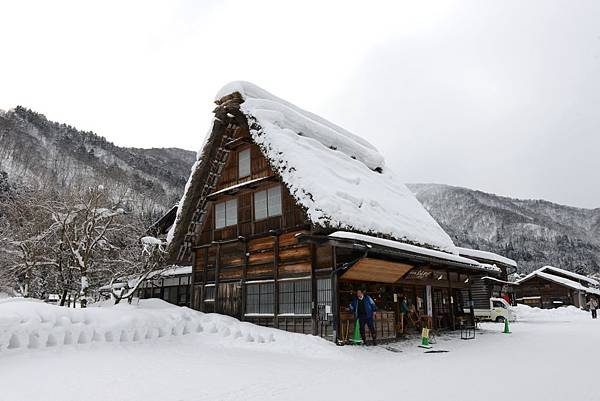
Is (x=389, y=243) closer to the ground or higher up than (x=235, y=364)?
higher up

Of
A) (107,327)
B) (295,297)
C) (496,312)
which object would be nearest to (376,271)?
(295,297)

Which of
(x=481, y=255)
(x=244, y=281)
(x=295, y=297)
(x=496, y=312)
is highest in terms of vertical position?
(x=481, y=255)

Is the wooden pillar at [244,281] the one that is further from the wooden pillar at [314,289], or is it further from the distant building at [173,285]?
the distant building at [173,285]

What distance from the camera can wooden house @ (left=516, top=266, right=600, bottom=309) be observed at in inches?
1601

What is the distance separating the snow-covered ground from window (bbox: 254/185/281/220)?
12.4 ft

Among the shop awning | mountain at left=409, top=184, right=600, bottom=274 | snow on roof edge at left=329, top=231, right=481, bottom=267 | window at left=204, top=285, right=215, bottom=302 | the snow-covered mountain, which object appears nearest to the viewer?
snow on roof edge at left=329, top=231, right=481, bottom=267

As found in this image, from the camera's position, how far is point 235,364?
865 centimetres

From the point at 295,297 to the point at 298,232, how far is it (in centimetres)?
207

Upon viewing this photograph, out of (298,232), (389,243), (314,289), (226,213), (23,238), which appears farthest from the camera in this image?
(23,238)

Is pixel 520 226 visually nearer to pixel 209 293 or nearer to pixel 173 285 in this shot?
pixel 173 285

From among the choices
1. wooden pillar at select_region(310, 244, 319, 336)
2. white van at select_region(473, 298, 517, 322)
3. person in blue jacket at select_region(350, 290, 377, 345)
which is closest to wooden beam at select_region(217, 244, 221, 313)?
wooden pillar at select_region(310, 244, 319, 336)

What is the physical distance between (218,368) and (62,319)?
430cm

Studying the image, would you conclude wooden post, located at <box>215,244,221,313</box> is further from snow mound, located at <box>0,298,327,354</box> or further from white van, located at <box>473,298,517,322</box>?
white van, located at <box>473,298,517,322</box>

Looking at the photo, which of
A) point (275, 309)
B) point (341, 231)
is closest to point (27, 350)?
point (275, 309)
